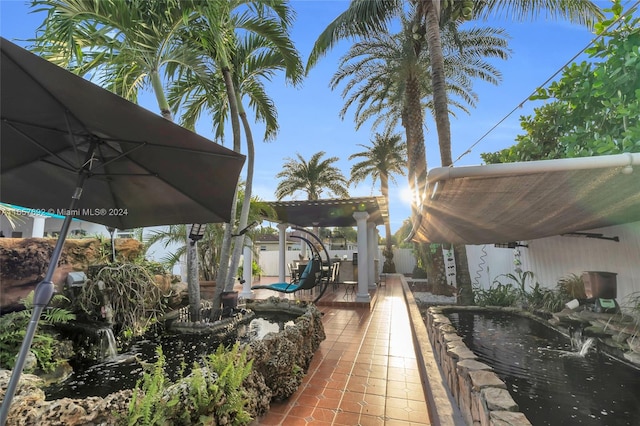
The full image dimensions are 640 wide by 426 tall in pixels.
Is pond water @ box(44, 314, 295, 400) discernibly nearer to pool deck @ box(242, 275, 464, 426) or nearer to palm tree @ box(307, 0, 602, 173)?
pool deck @ box(242, 275, 464, 426)

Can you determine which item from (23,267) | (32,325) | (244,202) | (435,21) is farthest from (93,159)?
(435,21)

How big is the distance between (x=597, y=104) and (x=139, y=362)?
775 cm

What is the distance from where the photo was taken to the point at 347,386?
134 inches

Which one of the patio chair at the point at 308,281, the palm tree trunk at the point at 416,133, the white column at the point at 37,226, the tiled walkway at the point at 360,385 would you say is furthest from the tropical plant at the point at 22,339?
the white column at the point at 37,226

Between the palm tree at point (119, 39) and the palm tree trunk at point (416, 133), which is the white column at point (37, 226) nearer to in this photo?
the palm tree at point (119, 39)

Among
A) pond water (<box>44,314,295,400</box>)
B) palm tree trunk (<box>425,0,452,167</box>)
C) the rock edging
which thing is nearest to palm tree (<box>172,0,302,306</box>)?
Answer: pond water (<box>44,314,295,400</box>)

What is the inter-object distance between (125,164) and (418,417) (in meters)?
3.59

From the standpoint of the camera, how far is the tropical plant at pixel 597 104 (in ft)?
12.9

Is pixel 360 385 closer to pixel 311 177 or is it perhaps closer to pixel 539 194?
pixel 539 194

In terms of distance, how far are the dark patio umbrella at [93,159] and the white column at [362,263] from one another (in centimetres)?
622

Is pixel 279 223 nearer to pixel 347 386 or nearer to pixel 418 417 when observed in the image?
pixel 347 386

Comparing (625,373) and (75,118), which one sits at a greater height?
(75,118)

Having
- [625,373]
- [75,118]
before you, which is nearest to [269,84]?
[75,118]

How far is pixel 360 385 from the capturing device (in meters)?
3.44
